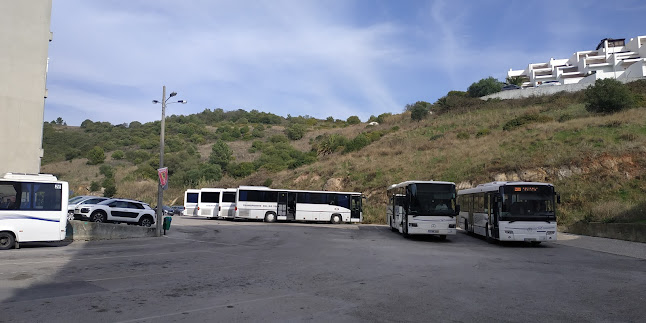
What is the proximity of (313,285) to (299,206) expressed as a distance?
86.7 feet

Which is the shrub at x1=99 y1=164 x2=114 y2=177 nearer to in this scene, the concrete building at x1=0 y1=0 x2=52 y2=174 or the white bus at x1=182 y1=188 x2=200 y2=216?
the white bus at x1=182 y1=188 x2=200 y2=216

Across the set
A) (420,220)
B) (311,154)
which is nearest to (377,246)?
(420,220)

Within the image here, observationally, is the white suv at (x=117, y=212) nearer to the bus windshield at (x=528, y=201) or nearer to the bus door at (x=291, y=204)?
the bus door at (x=291, y=204)

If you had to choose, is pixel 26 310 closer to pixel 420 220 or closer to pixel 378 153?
pixel 420 220

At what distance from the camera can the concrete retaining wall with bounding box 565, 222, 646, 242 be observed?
19391mm

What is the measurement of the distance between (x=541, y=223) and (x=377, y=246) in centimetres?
689

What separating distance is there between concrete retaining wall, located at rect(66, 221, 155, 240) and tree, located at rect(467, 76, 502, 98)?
71114mm

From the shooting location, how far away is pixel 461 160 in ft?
135

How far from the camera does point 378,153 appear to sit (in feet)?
173

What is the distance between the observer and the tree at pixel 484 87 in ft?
259

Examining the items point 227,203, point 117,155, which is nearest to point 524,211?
point 227,203

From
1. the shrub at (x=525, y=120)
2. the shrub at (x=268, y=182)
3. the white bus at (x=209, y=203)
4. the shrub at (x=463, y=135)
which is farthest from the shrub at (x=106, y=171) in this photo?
the shrub at (x=525, y=120)

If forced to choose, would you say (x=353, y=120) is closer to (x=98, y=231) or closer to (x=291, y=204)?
(x=291, y=204)

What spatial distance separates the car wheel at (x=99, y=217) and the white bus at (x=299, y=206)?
41.5ft
